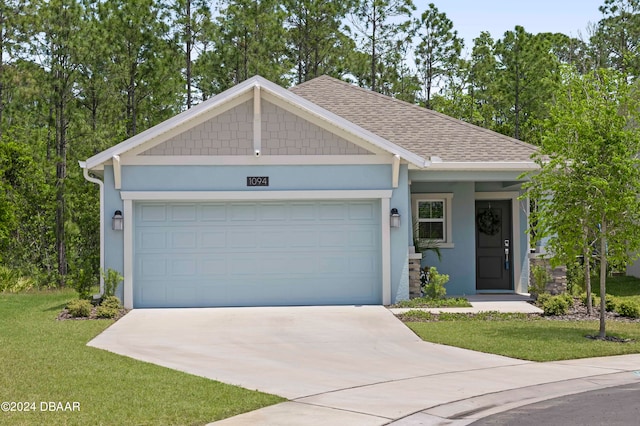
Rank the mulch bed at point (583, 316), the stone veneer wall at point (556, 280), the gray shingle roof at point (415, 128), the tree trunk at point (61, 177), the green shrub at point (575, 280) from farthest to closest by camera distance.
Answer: the tree trunk at point (61, 177) → the gray shingle roof at point (415, 128) → the green shrub at point (575, 280) → the stone veneer wall at point (556, 280) → the mulch bed at point (583, 316)

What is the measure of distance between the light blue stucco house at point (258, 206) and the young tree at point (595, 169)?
4.20 metres

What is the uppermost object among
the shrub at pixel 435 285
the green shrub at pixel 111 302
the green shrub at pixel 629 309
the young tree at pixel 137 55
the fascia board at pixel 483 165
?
the young tree at pixel 137 55

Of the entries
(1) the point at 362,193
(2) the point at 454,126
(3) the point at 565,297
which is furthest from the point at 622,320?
(2) the point at 454,126

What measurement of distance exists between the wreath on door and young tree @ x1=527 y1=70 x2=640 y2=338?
260 inches

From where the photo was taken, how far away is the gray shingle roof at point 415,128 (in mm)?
19016

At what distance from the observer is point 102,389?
9375mm

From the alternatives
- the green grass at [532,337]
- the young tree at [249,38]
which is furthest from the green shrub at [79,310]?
the young tree at [249,38]

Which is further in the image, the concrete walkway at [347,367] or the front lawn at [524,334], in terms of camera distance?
the front lawn at [524,334]

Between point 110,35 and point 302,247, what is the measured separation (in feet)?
47.3

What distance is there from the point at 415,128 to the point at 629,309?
699 cm

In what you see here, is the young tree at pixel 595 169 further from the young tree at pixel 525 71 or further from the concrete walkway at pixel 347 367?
the young tree at pixel 525 71

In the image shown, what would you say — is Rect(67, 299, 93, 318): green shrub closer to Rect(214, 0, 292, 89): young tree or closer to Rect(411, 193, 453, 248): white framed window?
Rect(411, 193, 453, 248): white framed window

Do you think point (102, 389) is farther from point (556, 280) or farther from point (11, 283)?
point (11, 283)

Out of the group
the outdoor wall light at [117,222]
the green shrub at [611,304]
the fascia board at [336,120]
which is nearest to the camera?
the green shrub at [611,304]
